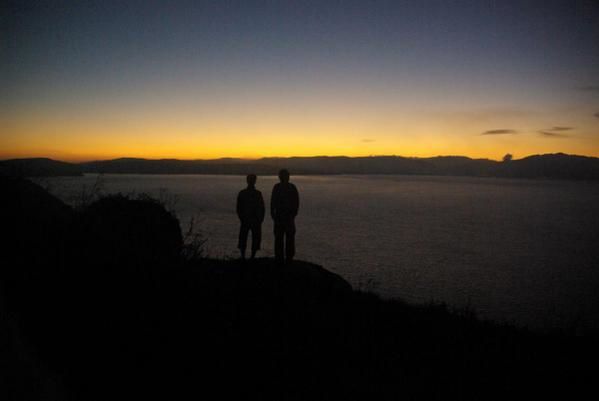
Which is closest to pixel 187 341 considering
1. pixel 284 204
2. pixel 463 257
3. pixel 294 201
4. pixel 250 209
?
pixel 250 209

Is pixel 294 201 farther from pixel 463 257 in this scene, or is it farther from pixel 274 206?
pixel 463 257

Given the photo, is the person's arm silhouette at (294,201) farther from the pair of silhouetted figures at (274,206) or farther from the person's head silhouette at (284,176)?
the person's head silhouette at (284,176)

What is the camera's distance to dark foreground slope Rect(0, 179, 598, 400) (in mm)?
3232

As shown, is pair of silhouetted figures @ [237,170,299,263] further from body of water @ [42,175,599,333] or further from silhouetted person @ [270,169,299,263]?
body of water @ [42,175,599,333]

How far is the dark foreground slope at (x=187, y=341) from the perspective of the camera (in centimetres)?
323

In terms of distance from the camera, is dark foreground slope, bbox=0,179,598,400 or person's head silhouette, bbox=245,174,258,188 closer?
dark foreground slope, bbox=0,179,598,400

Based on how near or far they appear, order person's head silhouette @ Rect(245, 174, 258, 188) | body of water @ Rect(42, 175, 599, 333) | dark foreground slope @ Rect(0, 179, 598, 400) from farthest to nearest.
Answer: body of water @ Rect(42, 175, 599, 333) → person's head silhouette @ Rect(245, 174, 258, 188) → dark foreground slope @ Rect(0, 179, 598, 400)

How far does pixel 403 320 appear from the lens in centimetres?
805

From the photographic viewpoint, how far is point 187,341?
390 centimetres

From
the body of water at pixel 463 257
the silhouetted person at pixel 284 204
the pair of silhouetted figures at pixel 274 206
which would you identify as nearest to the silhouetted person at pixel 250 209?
the pair of silhouetted figures at pixel 274 206

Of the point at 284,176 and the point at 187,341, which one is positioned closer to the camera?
the point at 187,341

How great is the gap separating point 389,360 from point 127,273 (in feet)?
12.9

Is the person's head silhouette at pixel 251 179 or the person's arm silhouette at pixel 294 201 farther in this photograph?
the person's arm silhouette at pixel 294 201

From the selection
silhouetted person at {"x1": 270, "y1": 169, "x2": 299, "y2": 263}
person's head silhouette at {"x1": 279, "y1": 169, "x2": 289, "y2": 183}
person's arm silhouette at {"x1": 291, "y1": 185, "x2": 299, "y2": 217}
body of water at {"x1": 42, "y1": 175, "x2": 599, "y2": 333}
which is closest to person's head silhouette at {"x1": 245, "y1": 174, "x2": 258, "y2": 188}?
silhouetted person at {"x1": 270, "y1": 169, "x2": 299, "y2": 263}
